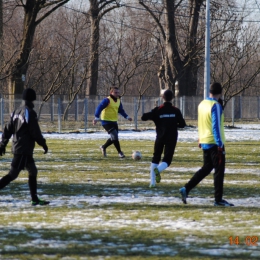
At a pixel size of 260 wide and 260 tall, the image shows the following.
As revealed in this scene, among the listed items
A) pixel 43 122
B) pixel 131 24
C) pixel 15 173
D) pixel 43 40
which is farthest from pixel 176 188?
pixel 131 24

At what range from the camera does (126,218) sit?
962 cm

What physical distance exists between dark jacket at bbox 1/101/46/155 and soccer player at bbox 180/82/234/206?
2282 millimetres

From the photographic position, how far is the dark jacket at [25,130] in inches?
418

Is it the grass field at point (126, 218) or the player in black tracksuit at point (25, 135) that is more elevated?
the player in black tracksuit at point (25, 135)

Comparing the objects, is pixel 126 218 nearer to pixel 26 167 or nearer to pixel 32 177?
pixel 32 177

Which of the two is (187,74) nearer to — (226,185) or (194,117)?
(194,117)

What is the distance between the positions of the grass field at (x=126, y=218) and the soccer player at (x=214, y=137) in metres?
0.39

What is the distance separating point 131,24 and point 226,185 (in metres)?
42.7

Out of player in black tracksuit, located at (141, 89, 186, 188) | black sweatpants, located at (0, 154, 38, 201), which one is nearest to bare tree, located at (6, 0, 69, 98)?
player in black tracksuit, located at (141, 89, 186, 188)

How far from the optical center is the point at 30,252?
738 cm

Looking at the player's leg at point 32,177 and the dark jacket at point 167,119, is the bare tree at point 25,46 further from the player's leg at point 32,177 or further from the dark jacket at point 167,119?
the player's leg at point 32,177
